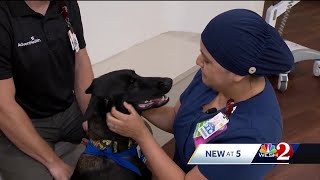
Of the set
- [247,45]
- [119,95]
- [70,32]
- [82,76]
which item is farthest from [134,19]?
[247,45]

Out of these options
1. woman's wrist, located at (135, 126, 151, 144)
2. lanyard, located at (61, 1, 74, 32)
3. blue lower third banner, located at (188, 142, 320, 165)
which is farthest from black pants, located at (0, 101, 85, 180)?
blue lower third banner, located at (188, 142, 320, 165)

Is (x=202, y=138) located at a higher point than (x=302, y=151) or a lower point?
lower

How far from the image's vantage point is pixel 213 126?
1243 mm

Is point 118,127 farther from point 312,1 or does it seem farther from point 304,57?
point 312,1

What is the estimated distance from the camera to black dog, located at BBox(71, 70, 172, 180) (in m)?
1.45

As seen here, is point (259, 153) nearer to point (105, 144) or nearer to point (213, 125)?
point (213, 125)

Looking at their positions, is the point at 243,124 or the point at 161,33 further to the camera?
the point at 161,33

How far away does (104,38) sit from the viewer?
3.26 meters

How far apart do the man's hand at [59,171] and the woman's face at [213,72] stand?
33.5 inches

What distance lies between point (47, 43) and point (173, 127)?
2.43ft

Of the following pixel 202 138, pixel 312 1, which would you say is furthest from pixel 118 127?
pixel 312 1

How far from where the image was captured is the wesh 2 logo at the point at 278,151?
76cm

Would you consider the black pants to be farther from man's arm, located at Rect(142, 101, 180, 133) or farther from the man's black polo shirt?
man's arm, located at Rect(142, 101, 180, 133)

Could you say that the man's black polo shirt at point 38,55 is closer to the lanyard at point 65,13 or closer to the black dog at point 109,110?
the lanyard at point 65,13
